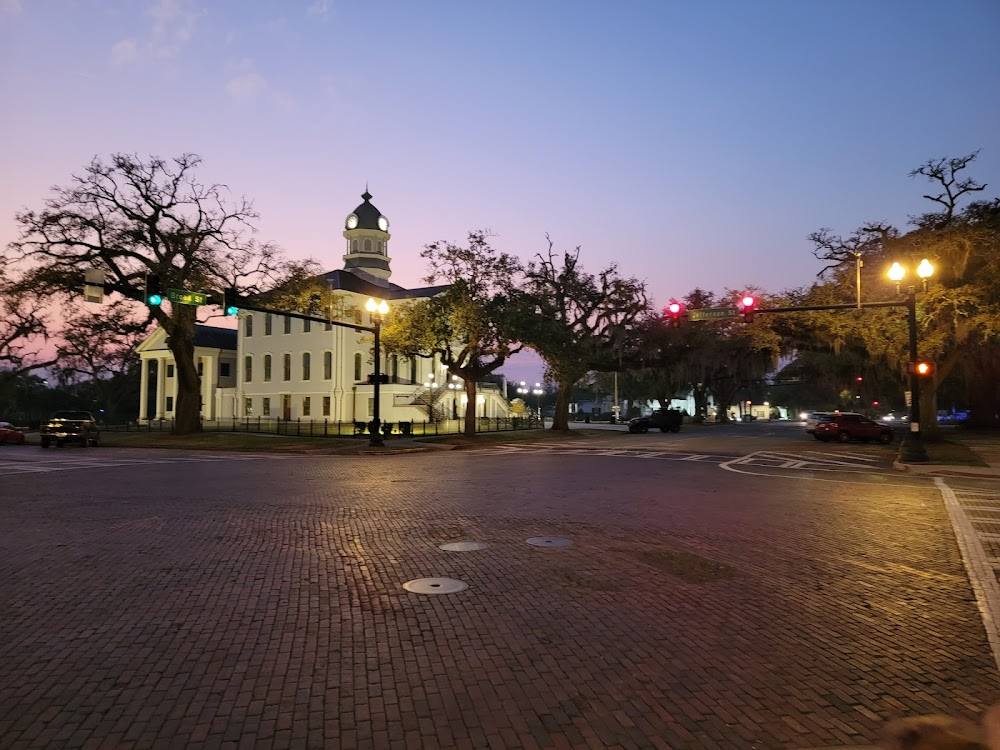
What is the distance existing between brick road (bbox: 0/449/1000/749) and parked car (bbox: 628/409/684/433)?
38.9 meters

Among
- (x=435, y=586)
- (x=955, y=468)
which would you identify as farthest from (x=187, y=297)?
(x=955, y=468)

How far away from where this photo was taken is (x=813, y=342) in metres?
36.0

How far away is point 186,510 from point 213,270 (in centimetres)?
2813

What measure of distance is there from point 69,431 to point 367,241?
42295mm

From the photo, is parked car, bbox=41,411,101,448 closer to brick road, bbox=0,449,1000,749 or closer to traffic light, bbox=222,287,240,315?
traffic light, bbox=222,287,240,315

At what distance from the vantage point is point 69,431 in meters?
34.8

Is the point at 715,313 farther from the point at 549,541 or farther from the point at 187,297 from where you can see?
the point at 187,297

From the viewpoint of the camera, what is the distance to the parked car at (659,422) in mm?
50375

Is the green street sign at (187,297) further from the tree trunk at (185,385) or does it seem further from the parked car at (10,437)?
the parked car at (10,437)

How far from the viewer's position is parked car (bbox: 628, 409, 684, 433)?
165ft

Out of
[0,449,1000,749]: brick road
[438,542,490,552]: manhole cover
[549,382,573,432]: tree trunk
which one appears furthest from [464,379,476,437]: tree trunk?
[438,542,490,552]: manhole cover

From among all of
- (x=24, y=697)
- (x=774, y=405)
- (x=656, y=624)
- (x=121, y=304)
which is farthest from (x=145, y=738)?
(x=774, y=405)

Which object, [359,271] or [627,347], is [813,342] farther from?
[359,271]

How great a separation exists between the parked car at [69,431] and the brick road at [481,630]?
2729cm
